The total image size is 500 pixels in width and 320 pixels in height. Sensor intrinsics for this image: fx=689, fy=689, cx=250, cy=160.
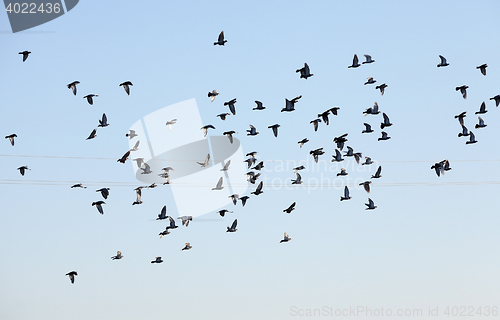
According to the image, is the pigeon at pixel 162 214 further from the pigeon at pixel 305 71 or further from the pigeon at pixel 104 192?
the pigeon at pixel 305 71

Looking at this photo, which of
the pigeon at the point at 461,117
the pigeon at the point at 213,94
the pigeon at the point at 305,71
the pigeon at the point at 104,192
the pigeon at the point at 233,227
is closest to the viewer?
the pigeon at the point at 305,71

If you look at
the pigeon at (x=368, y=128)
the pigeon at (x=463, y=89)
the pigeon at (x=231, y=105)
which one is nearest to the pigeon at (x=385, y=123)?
the pigeon at (x=368, y=128)

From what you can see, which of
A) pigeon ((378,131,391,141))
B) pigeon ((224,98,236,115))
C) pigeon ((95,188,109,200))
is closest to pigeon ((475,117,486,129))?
pigeon ((378,131,391,141))

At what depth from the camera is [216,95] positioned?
5684cm

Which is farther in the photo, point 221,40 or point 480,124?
point 480,124

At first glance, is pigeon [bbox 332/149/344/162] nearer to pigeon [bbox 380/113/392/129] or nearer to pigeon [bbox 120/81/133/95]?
pigeon [bbox 380/113/392/129]

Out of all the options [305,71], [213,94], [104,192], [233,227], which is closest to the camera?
[305,71]

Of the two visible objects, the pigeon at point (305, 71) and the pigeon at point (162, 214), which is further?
the pigeon at point (162, 214)

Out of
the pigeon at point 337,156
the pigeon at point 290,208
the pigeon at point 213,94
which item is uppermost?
the pigeon at point 213,94

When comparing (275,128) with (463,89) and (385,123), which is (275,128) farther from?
(463,89)

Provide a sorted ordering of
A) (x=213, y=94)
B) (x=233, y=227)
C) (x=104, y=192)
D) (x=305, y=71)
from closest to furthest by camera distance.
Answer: (x=305, y=71), (x=213, y=94), (x=104, y=192), (x=233, y=227)

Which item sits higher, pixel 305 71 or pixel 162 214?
pixel 305 71

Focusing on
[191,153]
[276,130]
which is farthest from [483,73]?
[191,153]

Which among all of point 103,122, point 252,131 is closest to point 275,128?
point 252,131
